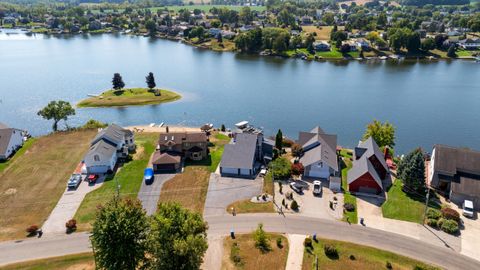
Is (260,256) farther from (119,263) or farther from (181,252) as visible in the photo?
(119,263)

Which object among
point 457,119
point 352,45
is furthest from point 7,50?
point 457,119

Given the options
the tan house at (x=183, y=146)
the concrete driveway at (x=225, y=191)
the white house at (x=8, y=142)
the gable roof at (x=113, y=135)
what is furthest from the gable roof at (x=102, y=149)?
the white house at (x=8, y=142)

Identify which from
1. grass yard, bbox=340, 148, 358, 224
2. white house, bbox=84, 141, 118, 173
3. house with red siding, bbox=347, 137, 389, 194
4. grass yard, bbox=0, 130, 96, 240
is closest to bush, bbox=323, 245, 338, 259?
grass yard, bbox=340, 148, 358, 224

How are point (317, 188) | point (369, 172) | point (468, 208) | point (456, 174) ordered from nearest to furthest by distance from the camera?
1. point (468, 208)
2. point (369, 172)
3. point (456, 174)
4. point (317, 188)

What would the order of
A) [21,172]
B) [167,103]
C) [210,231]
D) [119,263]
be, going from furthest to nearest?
[167,103] → [21,172] → [210,231] → [119,263]

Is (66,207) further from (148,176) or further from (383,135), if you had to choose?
(383,135)

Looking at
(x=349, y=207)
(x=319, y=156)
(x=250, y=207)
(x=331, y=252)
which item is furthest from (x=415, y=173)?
(x=250, y=207)

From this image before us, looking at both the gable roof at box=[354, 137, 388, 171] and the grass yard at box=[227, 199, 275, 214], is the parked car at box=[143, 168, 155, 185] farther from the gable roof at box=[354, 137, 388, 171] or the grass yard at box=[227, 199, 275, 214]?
the gable roof at box=[354, 137, 388, 171]
